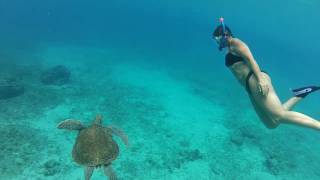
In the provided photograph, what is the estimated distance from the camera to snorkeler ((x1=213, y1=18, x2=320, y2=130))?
6898mm

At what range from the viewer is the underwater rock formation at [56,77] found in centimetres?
1938

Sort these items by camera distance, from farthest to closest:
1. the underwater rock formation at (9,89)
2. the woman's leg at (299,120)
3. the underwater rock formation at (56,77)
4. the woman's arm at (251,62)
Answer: the underwater rock formation at (56,77) → the underwater rock formation at (9,89) → the woman's arm at (251,62) → the woman's leg at (299,120)

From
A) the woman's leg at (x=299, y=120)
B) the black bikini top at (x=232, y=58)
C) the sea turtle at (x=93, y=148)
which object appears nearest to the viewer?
the sea turtle at (x=93, y=148)

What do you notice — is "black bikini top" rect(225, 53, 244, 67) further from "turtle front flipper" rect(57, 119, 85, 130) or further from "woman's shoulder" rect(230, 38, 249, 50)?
"turtle front flipper" rect(57, 119, 85, 130)

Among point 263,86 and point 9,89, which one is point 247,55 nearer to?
point 263,86

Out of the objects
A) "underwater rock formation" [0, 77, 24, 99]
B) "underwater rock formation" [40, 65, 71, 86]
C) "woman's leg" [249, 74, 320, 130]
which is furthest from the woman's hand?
"underwater rock formation" [40, 65, 71, 86]

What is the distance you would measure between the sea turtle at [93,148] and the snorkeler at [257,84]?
10.9ft

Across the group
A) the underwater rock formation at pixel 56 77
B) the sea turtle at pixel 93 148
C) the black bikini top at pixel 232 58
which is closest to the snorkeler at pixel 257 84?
the black bikini top at pixel 232 58

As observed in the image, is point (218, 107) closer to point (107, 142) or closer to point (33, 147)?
point (33, 147)

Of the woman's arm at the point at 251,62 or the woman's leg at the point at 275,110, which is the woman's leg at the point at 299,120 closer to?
the woman's leg at the point at 275,110

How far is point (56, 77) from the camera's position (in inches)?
783

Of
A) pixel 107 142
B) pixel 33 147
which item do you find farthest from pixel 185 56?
pixel 107 142

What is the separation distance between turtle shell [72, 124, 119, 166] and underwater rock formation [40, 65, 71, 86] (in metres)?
13.9

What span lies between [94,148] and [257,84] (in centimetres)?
380
